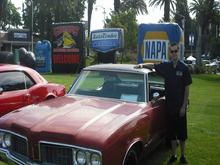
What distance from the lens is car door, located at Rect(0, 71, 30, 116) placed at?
344 inches

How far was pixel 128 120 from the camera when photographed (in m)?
6.03

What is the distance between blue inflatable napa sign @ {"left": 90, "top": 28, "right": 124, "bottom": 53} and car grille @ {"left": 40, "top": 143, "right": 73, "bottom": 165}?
24432mm

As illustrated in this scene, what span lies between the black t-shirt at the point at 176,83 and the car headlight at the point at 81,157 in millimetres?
2552

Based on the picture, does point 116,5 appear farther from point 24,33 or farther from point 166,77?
point 166,77

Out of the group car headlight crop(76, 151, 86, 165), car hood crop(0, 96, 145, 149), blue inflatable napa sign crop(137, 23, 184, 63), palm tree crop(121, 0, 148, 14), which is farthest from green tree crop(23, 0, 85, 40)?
car headlight crop(76, 151, 86, 165)

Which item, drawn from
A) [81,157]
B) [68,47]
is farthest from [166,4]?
[81,157]

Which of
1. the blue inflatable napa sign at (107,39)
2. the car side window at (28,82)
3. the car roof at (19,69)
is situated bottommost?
the car side window at (28,82)

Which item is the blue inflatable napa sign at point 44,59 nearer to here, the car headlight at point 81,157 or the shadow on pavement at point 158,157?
the shadow on pavement at point 158,157

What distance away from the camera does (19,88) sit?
364 inches

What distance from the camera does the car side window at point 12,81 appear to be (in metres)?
8.91

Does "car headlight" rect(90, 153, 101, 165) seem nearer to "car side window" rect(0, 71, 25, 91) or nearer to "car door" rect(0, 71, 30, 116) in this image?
"car door" rect(0, 71, 30, 116)

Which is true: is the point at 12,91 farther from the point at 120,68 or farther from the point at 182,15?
the point at 182,15

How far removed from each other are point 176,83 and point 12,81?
137 inches

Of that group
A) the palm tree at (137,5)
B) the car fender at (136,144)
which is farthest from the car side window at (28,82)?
the palm tree at (137,5)
